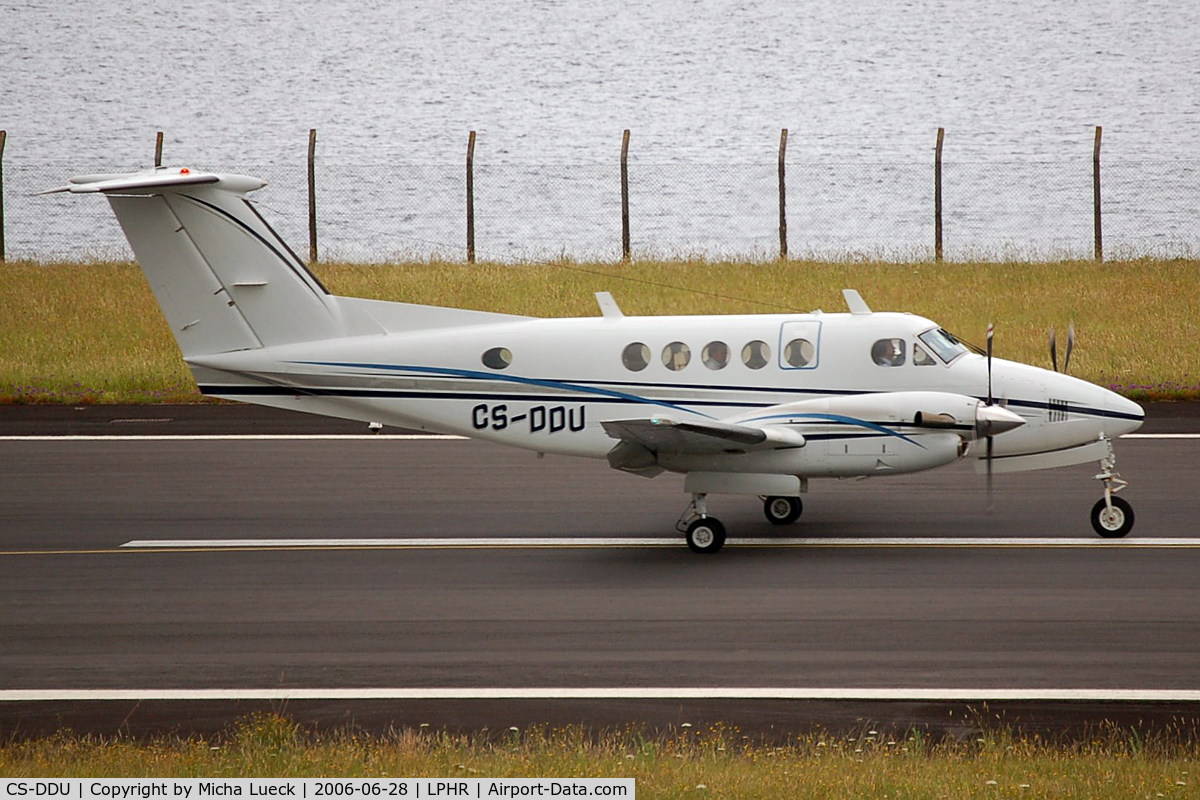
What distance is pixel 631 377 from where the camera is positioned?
54.7ft

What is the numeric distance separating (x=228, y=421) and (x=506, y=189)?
178ft

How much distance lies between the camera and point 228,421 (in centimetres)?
2550

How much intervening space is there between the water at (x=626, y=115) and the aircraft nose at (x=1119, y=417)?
80.7 feet

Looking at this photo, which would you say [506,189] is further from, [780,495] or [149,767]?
[149,767]

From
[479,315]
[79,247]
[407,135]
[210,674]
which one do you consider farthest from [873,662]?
[407,135]

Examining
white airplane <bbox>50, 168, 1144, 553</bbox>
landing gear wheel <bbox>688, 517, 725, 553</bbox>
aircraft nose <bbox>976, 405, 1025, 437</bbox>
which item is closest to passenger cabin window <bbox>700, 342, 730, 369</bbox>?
white airplane <bbox>50, 168, 1144, 553</bbox>

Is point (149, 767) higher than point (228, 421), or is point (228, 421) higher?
point (228, 421)

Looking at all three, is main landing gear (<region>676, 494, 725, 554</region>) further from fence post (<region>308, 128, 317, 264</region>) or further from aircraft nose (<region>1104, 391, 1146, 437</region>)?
fence post (<region>308, 128, 317, 264</region>)

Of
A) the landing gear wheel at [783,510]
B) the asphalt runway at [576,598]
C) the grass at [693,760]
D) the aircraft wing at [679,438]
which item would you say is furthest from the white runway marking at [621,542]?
the grass at [693,760]

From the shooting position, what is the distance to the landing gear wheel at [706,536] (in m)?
15.9

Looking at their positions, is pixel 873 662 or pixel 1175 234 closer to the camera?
pixel 873 662

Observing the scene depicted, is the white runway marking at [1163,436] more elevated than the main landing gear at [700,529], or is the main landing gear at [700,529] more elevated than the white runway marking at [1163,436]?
the white runway marking at [1163,436]

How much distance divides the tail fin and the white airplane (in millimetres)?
23
